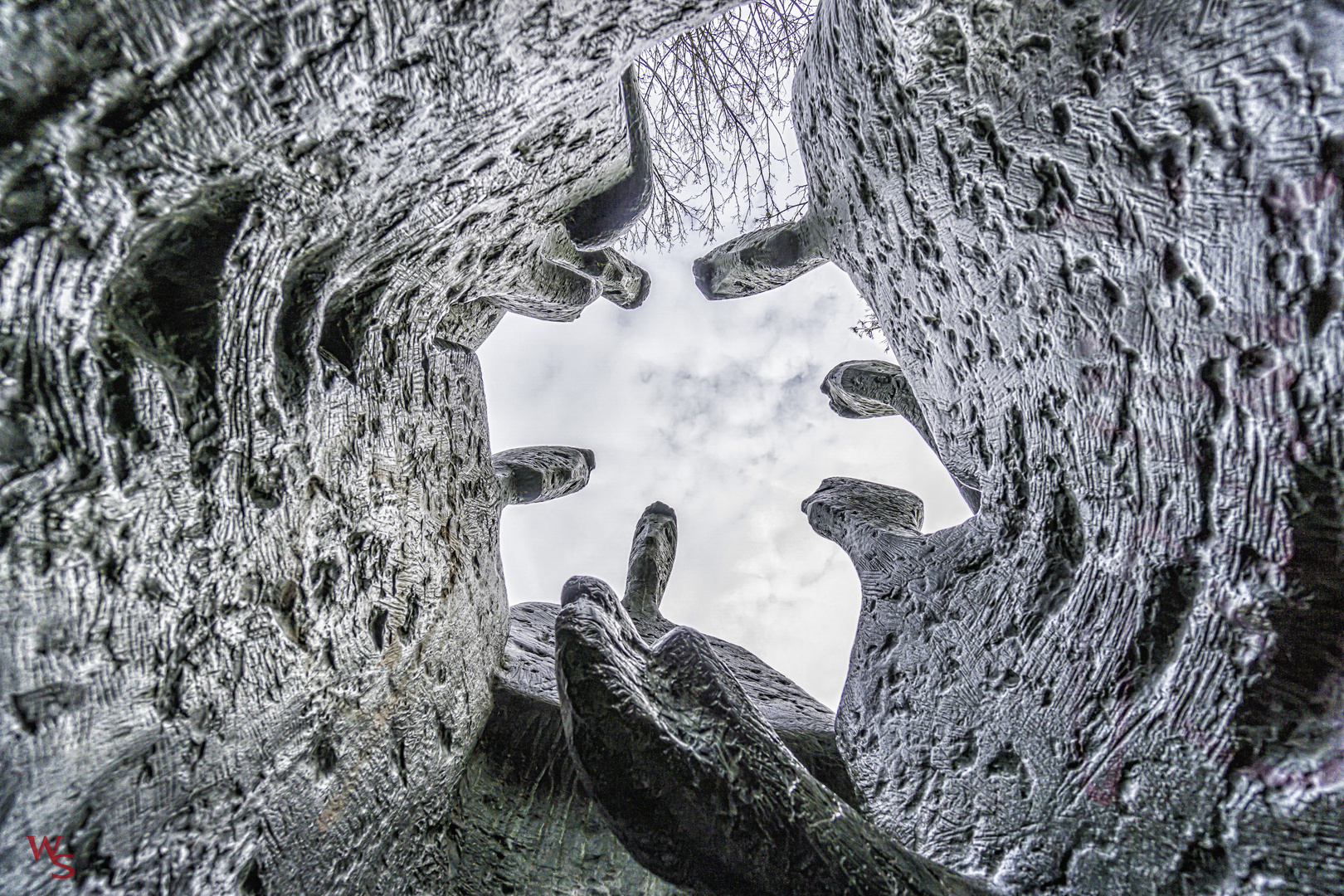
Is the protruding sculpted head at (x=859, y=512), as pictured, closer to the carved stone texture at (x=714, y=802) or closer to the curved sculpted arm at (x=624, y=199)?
the carved stone texture at (x=714, y=802)

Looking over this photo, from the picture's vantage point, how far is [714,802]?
138cm

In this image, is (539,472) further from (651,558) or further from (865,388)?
(865,388)

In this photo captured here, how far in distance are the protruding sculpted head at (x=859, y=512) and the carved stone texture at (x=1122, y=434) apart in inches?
25.7

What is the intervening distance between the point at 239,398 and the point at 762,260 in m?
2.43

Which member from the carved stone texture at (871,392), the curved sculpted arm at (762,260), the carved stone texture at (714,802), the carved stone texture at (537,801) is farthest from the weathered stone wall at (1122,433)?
the carved stone texture at (871,392)

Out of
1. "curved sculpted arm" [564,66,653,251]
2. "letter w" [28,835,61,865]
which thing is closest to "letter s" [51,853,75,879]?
"letter w" [28,835,61,865]

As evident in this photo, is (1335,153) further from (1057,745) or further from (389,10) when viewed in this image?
(389,10)

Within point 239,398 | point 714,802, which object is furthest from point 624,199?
point 714,802

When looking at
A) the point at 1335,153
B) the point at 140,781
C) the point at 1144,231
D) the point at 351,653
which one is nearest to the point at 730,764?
the point at 351,653

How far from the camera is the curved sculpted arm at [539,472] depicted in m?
2.74

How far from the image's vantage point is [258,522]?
1.17 meters

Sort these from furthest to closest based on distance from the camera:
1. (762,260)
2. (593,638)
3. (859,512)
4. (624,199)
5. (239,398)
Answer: (762,260) < (859,512) < (624,199) < (593,638) < (239,398)

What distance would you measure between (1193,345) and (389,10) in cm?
141

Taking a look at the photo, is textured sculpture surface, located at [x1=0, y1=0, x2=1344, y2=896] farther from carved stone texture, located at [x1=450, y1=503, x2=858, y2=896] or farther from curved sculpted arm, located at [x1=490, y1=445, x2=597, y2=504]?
curved sculpted arm, located at [x1=490, y1=445, x2=597, y2=504]
